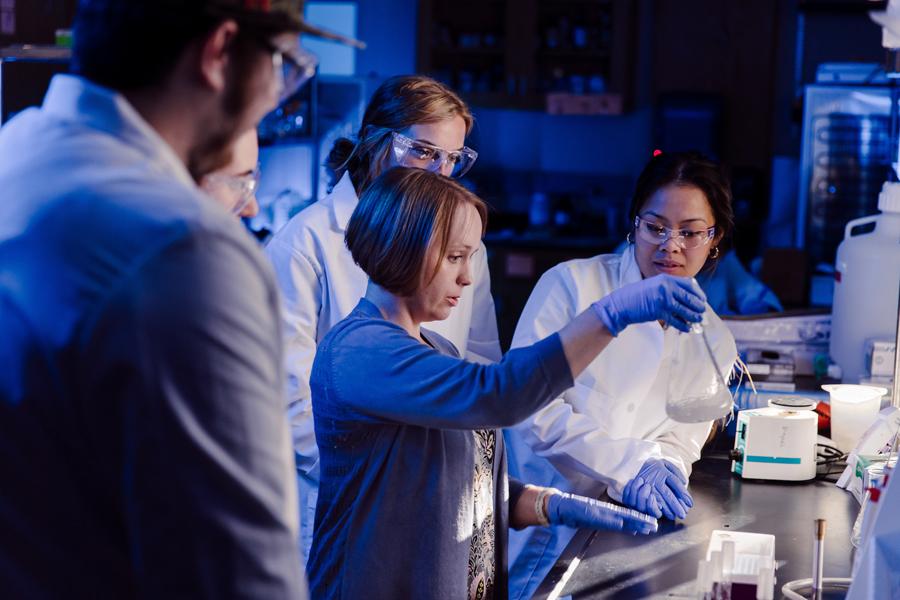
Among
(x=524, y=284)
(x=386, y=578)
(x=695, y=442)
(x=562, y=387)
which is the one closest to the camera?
(x=562, y=387)

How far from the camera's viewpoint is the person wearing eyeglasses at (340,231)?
96.3 inches

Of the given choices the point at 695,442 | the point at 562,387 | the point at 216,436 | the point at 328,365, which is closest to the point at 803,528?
the point at 695,442

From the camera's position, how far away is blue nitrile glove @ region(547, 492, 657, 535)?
5.93 feet

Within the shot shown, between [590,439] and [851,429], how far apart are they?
0.68 m

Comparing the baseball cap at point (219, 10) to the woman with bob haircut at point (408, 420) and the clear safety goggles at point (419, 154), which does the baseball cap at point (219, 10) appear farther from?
the clear safety goggles at point (419, 154)

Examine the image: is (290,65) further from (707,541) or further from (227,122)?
(707,541)

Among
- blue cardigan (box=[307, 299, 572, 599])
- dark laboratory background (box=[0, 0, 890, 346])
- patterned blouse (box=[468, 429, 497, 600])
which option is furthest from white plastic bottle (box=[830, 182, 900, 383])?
dark laboratory background (box=[0, 0, 890, 346])

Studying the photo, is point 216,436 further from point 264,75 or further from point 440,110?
point 440,110

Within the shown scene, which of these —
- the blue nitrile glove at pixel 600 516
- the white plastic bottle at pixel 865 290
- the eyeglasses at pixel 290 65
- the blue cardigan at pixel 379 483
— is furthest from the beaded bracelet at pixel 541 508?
the white plastic bottle at pixel 865 290

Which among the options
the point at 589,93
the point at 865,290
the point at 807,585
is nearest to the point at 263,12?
the point at 807,585

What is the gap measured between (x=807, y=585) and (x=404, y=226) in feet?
2.78

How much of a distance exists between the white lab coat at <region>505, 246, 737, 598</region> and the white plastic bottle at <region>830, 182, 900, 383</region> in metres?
0.58

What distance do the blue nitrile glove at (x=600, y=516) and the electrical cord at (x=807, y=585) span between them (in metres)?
0.25

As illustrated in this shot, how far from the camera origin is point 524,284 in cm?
662
